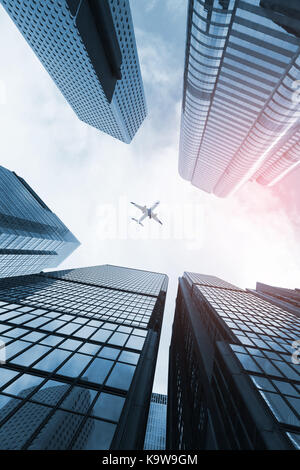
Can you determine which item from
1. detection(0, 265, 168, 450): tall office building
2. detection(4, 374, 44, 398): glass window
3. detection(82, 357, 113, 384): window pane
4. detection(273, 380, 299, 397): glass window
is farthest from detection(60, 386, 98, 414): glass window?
detection(273, 380, 299, 397): glass window

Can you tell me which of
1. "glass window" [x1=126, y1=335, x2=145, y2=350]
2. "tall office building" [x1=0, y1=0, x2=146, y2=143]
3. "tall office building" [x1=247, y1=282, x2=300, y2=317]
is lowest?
"tall office building" [x1=247, y1=282, x2=300, y2=317]

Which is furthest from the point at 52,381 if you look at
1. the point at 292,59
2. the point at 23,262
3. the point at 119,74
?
the point at 119,74

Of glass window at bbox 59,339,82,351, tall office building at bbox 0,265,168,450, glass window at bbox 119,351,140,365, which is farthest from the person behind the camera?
glass window at bbox 59,339,82,351

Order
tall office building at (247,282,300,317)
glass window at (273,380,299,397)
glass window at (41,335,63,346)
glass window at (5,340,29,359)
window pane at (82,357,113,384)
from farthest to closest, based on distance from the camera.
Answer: tall office building at (247,282,300,317) < glass window at (41,335,63,346) < glass window at (5,340,29,359) < glass window at (273,380,299,397) < window pane at (82,357,113,384)

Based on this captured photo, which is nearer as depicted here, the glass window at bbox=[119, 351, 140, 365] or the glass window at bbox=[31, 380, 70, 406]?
the glass window at bbox=[31, 380, 70, 406]

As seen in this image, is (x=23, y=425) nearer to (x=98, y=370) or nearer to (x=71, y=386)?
(x=71, y=386)

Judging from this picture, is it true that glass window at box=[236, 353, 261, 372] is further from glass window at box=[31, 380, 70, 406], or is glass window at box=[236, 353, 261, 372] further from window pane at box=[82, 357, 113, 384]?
glass window at box=[31, 380, 70, 406]
